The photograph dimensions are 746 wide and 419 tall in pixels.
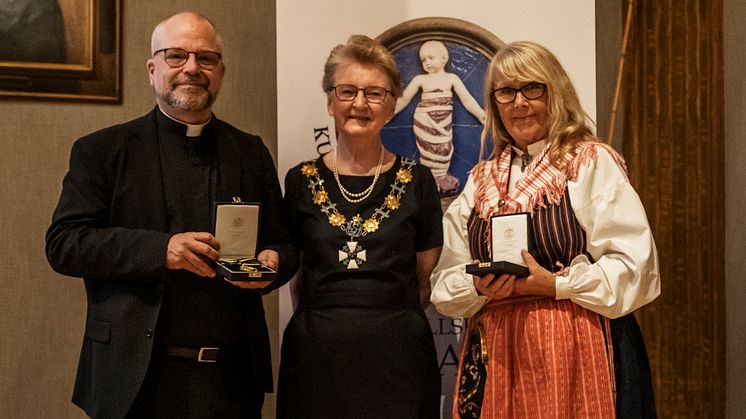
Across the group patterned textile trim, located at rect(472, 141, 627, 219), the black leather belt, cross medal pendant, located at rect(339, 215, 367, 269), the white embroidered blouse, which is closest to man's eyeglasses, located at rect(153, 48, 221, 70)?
cross medal pendant, located at rect(339, 215, 367, 269)

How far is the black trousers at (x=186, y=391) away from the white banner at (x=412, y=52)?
688 millimetres

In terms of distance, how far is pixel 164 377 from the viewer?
2.58 meters

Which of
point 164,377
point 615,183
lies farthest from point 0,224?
point 615,183

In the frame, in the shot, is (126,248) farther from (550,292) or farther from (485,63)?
(485,63)

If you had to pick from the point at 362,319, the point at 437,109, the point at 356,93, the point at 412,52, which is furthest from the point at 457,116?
the point at 362,319

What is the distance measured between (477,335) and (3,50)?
221 cm

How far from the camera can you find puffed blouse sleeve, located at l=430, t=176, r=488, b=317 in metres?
2.74

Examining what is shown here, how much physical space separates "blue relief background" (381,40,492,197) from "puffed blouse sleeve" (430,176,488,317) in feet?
1.61

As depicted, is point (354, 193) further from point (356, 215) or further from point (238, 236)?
point (238, 236)

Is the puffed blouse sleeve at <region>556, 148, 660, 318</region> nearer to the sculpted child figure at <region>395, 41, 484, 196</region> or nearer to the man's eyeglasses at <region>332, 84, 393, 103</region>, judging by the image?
the man's eyeglasses at <region>332, 84, 393, 103</region>

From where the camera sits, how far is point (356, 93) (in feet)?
9.82

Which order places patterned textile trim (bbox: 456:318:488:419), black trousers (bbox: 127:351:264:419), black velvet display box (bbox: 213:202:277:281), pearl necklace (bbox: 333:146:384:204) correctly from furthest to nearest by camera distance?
pearl necklace (bbox: 333:146:384:204)
patterned textile trim (bbox: 456:318:488:419)
black trousers (bbox: 127:351:264:419)
black velvet display box (bbox: 213:202:277:281)

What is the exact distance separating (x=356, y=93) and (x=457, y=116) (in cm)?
62

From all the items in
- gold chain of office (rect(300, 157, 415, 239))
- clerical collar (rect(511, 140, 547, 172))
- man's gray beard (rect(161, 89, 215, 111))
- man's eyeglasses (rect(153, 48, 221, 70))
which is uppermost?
man's eyeglasses (rect(153, 48, 221, 70))
